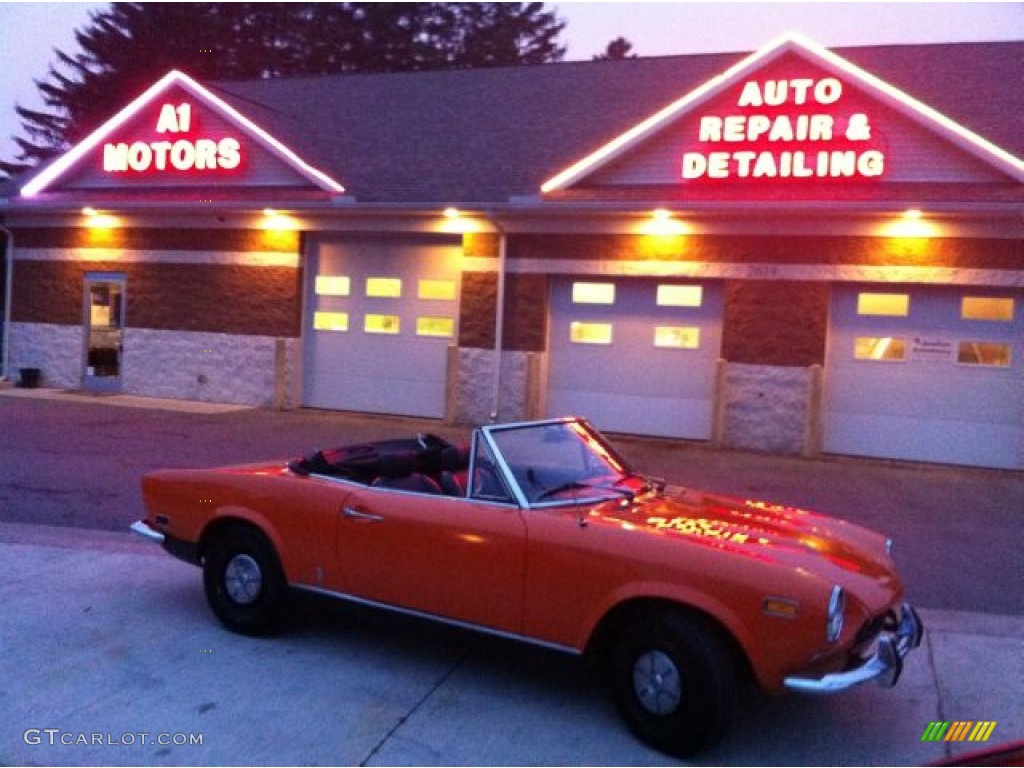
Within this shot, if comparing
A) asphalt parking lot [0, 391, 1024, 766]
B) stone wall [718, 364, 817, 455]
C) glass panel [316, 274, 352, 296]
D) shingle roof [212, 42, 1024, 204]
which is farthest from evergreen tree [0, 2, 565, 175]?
asphalt parking lot [0, 391, 1024, 766]

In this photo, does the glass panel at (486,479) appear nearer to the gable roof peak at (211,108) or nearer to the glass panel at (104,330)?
the gable roof peak at (211,108)

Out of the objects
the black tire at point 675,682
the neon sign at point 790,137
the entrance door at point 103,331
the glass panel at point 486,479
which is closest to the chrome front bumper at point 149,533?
the glass panel at point 486,479

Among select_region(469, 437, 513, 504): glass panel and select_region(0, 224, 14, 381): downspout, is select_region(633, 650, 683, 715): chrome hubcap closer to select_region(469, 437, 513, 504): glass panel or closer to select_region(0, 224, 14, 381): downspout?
select_region(469, 437, 513, 504): glass panel

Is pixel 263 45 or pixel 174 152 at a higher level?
pixel 263 45

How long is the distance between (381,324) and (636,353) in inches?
171

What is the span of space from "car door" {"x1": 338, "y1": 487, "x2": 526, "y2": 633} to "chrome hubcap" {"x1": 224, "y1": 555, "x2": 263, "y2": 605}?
622mm

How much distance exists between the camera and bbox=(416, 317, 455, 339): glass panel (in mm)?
15827

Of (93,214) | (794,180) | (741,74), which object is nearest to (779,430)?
(794,180)

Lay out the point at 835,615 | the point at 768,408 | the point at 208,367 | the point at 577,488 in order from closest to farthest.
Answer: the point at 835,615, the point at 577,488, the point at 768,408, the point at 208,367

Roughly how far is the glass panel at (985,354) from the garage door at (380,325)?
24.1 ft

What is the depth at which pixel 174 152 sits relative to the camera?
56.7 ft

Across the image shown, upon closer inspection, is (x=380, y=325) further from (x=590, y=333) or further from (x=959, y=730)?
(x=959, y=730)

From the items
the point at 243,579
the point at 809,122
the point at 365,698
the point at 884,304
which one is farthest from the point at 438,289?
the point at 365,698

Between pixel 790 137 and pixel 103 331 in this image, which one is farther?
pixel 103 331
